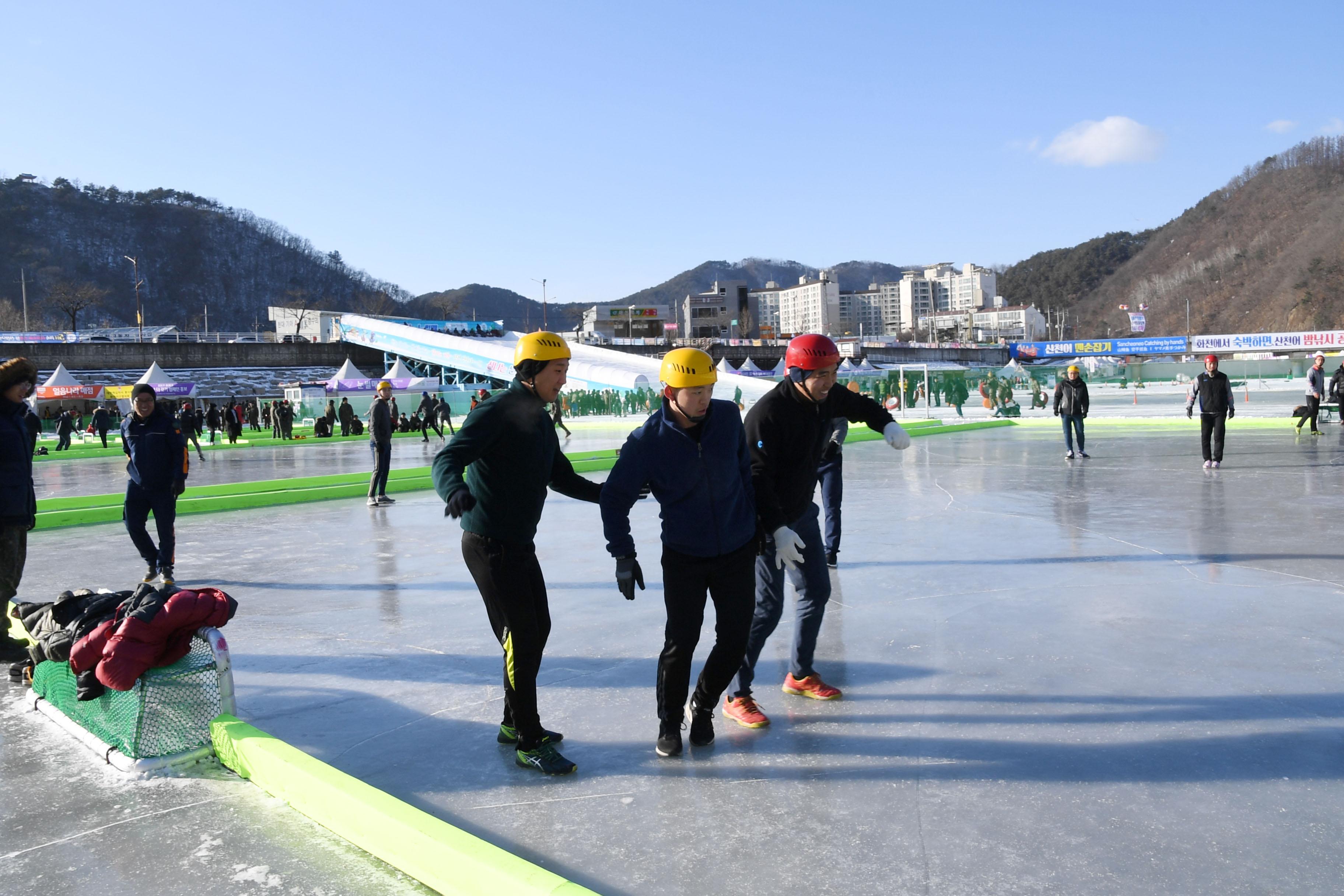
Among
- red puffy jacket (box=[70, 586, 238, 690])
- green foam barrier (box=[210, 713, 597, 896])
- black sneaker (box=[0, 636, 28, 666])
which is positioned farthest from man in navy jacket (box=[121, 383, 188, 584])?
green foam barrier (box=[210, 713, 597, 896])

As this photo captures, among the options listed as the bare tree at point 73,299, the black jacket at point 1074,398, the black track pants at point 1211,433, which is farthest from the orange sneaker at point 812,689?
the bare tree at point 73,299

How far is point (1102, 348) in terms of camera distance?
257 feet

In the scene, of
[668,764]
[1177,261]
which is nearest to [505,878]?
[668,764]

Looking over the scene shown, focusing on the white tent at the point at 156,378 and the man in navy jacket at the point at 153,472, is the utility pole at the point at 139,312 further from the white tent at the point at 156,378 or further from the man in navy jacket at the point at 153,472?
the man in navy jacket at the point at 153,472

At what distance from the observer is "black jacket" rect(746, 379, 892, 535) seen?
156 inches

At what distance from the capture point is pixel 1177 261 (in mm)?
139250

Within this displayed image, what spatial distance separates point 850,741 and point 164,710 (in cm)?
266

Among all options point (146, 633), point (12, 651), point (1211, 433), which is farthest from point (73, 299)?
point (146, 633)

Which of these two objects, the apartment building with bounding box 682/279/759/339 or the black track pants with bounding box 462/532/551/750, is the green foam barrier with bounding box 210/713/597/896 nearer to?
the black track pants with bounding box 462/532/551/750

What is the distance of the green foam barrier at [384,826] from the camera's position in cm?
258

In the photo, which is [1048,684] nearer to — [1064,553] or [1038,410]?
[1064,553]

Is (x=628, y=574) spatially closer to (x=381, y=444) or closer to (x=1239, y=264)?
(x=381, y=444)

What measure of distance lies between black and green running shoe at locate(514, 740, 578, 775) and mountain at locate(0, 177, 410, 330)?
133605 millimetres

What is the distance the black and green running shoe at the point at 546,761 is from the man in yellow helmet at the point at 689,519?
38 centimetres
